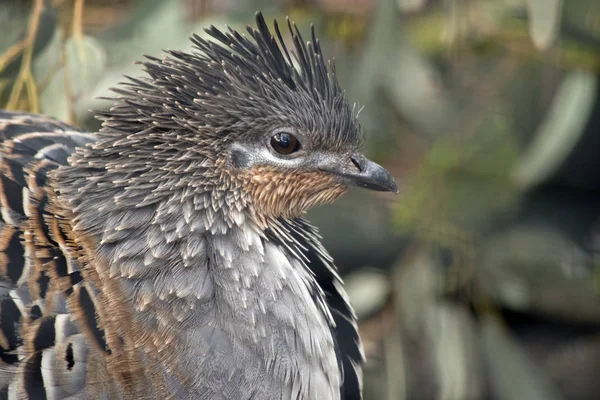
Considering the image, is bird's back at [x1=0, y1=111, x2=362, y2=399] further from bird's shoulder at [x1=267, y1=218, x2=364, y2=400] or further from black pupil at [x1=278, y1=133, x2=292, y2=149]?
black pupil at [x1=278, y1=133, x2=292, y2=149]

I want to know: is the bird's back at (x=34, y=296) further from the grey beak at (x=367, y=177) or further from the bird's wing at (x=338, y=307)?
the grey beak at (x=367, y=177)

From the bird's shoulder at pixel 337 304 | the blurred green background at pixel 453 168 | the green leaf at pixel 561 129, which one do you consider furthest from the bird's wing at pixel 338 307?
the green leaf at pixel 561 129

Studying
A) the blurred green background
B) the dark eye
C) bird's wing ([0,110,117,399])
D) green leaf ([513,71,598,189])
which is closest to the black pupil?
the dark eye

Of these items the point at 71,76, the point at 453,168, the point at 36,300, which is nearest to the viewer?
the point at 36,300

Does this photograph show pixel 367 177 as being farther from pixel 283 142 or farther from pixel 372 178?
pixel 283 142

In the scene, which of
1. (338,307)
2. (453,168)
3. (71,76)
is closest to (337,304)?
(338,307)

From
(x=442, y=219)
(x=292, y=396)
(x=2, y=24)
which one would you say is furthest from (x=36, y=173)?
(x=442, y=219)

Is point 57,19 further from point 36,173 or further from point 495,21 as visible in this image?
point 495,21
